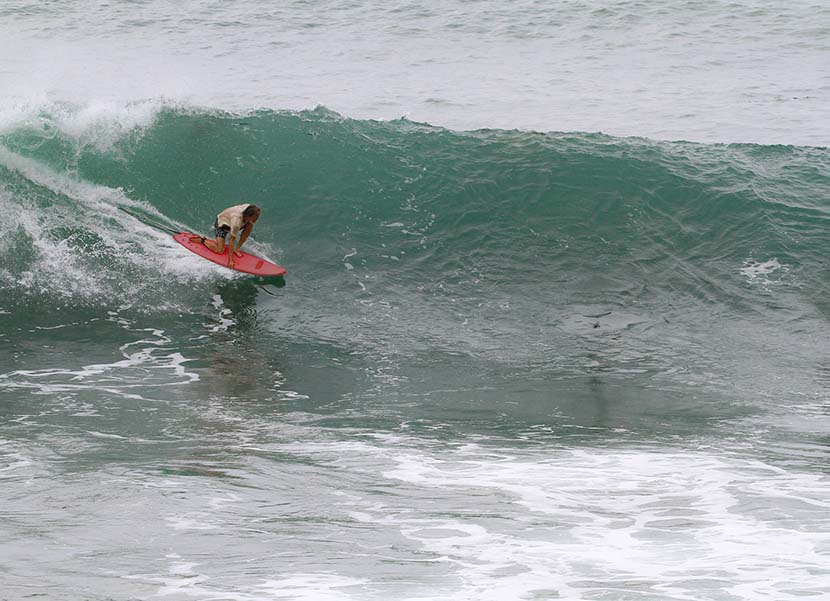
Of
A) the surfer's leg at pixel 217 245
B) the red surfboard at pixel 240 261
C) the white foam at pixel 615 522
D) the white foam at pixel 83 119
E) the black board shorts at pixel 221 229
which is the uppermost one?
the white foam at pixel 83 119

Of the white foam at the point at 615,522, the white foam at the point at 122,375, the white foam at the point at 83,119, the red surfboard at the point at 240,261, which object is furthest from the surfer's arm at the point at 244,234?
the white foam at the point at 615,522

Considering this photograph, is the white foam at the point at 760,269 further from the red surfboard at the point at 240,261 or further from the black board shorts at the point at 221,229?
the black board shorts at the point at 221,229

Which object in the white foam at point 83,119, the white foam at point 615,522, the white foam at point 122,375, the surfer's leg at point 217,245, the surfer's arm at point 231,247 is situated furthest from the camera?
the white foam at point 83,119

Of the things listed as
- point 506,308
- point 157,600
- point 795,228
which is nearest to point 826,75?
point 795,228

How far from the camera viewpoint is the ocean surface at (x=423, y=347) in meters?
6.90

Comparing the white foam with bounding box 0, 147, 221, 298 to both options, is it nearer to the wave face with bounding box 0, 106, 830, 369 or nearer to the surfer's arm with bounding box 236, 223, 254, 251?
the wave face with bounding box 0, 106, 830, 369

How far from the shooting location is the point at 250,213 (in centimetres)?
1438

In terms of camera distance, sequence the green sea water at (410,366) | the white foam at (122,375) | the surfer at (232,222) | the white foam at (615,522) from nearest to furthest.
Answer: the white foam at (615,522)
the green sea water at (410,366)
the white foam at (122,375)
the surfer at (232,222)

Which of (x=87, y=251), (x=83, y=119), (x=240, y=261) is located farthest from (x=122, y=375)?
(x=83, y=119)

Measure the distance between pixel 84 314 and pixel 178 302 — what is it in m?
1.27

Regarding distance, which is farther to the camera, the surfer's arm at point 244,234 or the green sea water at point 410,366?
the surfer's arm at point 244,234

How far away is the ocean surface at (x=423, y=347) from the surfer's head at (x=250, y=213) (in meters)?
1.05

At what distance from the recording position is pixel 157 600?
6004mm

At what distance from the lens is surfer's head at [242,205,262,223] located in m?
14.3
